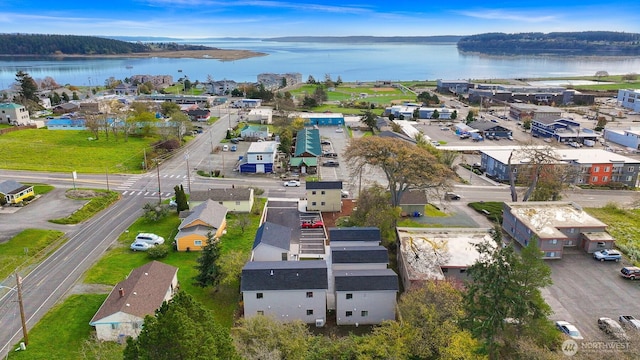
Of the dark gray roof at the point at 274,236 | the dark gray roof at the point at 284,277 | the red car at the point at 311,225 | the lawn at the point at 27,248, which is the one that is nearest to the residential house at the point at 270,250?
the dark gray roof at the point at 274,236

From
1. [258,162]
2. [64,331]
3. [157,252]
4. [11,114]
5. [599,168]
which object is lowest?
[64,331]

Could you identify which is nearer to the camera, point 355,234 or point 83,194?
point 355,234

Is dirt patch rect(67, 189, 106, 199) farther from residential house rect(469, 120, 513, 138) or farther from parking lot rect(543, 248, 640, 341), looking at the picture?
residential house rect(469, 120, 513, 138)

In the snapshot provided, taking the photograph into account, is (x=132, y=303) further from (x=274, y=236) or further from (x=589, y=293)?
(x=589, y=293)

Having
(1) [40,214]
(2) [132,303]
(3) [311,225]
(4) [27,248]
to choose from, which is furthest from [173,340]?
(1) [40,214]

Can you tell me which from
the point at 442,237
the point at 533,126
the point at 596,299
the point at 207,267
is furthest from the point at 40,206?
the point at 533,126

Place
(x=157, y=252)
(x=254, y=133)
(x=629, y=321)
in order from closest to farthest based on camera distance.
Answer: (x=629, y=321) < (x=157, y=252) < (x=254, y=133)

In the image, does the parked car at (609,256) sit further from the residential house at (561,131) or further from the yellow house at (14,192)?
the yellow house at (14,192)

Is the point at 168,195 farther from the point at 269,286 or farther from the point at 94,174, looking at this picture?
the point at 269,286
